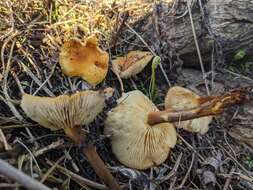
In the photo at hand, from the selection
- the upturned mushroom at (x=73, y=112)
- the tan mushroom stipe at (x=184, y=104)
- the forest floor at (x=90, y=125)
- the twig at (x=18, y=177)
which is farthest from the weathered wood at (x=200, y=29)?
the twig at (x=18, y=177)

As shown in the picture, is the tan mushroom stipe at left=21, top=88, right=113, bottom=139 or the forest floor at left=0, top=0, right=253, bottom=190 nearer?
the tan mushroom stipe at left=21, top=88, right=113, bottom=139

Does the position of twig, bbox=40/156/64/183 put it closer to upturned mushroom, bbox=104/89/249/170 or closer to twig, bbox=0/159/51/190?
upturned mushroom, bbox=104/89/249/170

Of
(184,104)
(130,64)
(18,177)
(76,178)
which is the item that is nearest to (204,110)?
(184,104)

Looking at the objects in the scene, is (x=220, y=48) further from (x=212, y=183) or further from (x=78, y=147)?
(x=78, y=147)

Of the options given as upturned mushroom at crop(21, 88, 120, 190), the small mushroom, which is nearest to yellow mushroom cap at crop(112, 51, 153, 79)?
the small mushroom

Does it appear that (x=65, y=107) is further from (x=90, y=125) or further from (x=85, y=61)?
(x=85, y=61)

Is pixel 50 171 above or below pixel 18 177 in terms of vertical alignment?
below

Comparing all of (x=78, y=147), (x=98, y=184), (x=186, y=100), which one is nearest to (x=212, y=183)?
(x=186, y=100)
